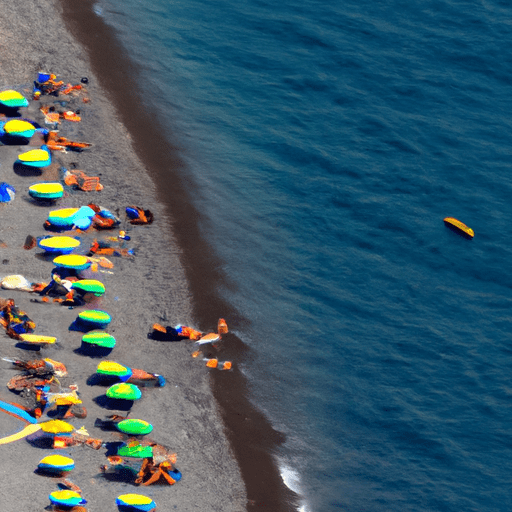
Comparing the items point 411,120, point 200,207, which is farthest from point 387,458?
point 411,120

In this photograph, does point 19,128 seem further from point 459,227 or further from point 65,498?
point 459,227

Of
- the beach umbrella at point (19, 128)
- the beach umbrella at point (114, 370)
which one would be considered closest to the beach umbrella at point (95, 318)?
the beach umbrella at point (114, 370)

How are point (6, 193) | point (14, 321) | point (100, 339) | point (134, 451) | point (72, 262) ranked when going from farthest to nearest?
point (6, 193) → point (72, 262) → point (100, 339) → point (14, 321) → point (134, 451)

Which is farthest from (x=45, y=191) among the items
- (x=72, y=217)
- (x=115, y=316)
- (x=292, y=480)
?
(x=292, y=480)

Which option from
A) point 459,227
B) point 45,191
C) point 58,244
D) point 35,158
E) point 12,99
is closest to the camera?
point 58,244

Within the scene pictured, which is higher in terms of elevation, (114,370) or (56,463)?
(114,370)

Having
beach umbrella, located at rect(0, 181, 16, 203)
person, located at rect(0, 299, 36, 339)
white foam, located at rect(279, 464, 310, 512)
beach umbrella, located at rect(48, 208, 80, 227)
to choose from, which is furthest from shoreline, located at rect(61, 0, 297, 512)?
beach umbrella, located at rect(0, 181, 16, 203)

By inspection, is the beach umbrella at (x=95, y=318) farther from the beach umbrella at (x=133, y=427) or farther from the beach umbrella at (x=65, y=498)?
the beach umbrella at (x=65, y=498)
